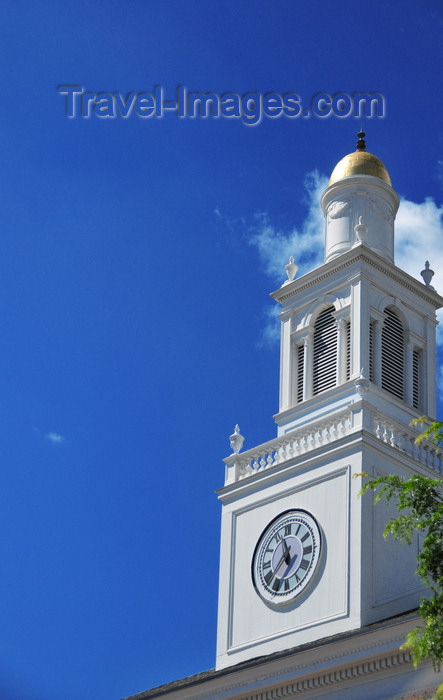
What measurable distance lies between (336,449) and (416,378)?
5.90m

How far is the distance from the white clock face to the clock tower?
38 mm

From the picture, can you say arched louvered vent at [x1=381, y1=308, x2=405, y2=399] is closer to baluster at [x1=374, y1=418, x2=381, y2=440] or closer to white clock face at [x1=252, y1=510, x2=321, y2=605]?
baluster at [x1=374, y1=418, x2=381, y2=440]

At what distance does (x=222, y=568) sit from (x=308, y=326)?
805 cm

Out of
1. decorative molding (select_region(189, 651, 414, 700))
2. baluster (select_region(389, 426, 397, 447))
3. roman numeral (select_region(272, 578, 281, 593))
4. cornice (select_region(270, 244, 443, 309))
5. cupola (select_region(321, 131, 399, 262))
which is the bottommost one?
decorative molding (select_region(189, 651, 414, 700))

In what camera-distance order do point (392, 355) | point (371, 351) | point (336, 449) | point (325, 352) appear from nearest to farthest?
point (336, 449) < point (371, 351) < point (392, 355) < point (325, 352)

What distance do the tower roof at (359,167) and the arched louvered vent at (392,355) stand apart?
5.13m

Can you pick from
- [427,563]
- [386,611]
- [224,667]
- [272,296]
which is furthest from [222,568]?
[427,563]

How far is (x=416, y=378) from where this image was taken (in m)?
39.2

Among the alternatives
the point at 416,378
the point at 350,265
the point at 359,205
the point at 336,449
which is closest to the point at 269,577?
the point at 336,449

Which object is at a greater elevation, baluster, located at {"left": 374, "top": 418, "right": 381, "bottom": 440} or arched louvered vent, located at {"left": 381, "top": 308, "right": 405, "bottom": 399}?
arched louvered vent, located at {"left": 381, "top": 308, "right": 405, "bottom": 399}

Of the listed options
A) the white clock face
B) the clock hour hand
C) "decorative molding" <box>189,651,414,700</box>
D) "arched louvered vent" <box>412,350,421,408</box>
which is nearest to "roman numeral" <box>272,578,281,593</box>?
the white clock face

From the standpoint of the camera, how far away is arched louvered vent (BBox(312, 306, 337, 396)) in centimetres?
3828

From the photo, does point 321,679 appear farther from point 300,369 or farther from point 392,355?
point 300,369

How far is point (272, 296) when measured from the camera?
4106 centimetres
